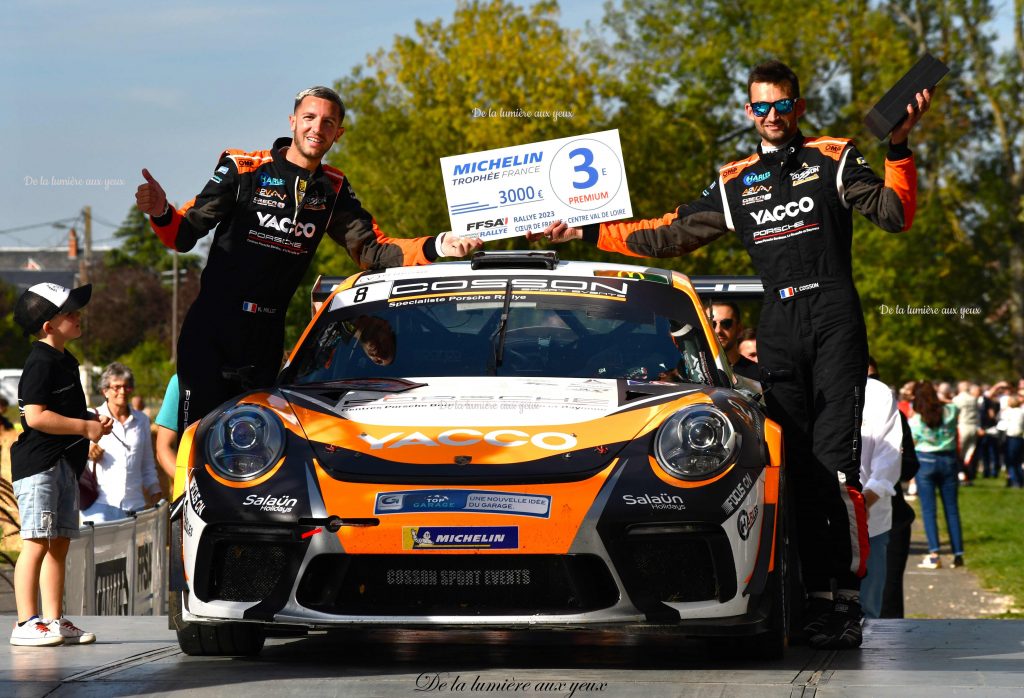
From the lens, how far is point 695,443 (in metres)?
5.38

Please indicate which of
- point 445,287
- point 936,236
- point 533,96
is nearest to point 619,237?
point 445,287

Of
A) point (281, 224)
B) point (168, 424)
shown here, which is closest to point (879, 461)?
point (281, 224)

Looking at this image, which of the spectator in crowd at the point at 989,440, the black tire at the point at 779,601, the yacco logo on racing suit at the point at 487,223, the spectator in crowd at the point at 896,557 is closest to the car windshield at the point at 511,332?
the black tire at the point at 779,601

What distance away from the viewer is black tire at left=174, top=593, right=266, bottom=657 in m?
5.89

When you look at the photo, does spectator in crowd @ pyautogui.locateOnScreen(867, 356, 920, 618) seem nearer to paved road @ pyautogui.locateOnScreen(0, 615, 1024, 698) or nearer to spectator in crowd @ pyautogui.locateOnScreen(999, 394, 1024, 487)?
paved road @ pyautogui.locateOnScreen(0, 615, 1024, 698)

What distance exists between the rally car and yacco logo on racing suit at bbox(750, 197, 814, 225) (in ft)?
4.04

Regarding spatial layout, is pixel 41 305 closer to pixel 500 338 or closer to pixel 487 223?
pixel 500 338

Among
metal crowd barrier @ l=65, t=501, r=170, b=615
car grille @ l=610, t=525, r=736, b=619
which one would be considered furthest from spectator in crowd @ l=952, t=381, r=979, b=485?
car grille @ l=610, t=525, r=736, b=619

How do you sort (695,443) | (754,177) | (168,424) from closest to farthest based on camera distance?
(695,443) → (754,177) → (168,424)

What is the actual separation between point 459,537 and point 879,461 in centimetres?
456

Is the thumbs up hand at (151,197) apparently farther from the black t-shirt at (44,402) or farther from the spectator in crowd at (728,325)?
the spectator in crowd at (728,325)

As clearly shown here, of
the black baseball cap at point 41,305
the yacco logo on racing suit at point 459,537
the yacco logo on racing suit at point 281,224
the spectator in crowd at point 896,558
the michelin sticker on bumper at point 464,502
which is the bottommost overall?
the spectator in crowd at point 896,558

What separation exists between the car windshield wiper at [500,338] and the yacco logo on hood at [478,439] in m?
0.86

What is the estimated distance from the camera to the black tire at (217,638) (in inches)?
232
